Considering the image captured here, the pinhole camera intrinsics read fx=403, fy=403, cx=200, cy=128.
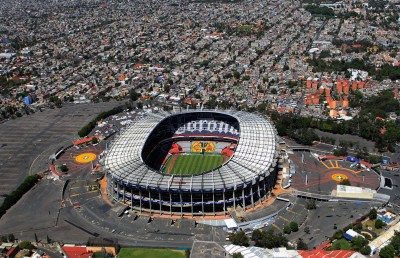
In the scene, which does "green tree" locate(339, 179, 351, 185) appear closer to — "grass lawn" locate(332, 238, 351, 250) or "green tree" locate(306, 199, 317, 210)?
"green tree" locate(306, 199, 317, 210)

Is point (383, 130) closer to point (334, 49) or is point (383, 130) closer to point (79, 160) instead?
point (79, 160)

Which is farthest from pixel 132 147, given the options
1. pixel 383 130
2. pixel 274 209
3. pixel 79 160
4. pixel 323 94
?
pixel 323 94

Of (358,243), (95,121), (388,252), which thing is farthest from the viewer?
(95,121)

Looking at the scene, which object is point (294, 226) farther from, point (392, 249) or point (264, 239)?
point (392, 249)

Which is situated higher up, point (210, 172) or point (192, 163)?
point (210, 172)

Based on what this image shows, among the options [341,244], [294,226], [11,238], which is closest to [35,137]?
[11,238]

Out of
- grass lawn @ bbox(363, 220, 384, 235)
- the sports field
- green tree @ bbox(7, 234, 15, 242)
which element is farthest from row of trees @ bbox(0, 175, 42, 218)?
grass lawn @ bbox(363, 220, 384, 235)

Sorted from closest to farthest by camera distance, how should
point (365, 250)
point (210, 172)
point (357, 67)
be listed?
point (365, 250)
point (210, 172)
point (357, 67)
